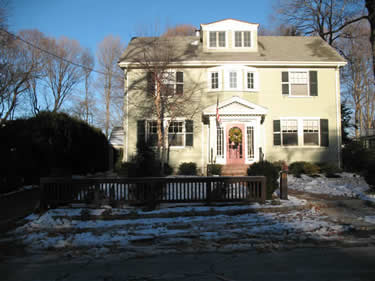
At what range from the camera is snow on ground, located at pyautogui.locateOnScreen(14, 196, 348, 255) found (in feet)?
17.9

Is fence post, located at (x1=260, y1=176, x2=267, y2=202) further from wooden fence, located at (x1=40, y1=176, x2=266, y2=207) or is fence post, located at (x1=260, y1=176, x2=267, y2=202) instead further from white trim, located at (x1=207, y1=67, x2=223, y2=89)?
white trim, located at (x1=207, y1=67, x2=223, y2=89)

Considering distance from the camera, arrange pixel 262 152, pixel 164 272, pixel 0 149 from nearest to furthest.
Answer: pixel 164 272 → pixel 0 149 → pixel 262 152

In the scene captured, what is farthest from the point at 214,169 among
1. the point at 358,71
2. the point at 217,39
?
the point at 358,71

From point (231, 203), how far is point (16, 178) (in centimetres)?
828

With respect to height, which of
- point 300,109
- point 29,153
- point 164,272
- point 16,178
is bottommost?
point 164,272

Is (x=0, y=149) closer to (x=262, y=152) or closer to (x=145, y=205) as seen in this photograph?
(x=145, y=205)

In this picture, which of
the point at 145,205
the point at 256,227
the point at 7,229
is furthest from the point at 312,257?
the point at 7,229

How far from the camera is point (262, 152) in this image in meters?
15.7

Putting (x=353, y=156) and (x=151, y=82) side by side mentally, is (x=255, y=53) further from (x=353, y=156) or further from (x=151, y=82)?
(x=353, y=156)

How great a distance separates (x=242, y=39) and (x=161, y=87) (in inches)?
261

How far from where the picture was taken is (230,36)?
57.3 ft

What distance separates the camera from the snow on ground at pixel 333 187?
10.1 metres

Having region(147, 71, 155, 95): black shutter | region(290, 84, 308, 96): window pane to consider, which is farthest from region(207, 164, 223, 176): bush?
region(290, 84, 308, 96): window pane

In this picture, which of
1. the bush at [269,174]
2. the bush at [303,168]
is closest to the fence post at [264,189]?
the bush at [269,174]
